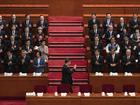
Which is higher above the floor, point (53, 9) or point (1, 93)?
point (53, 9)

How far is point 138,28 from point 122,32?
0.62 meters

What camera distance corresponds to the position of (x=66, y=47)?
12930 millimetres

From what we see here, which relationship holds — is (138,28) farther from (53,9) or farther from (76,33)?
(53,9)

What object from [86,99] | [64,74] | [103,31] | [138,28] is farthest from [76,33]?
[86,99]

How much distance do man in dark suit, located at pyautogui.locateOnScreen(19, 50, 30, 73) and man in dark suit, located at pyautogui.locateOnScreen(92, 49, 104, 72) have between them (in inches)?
66.4

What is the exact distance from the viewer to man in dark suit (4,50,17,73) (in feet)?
37.4

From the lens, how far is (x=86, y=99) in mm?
9133

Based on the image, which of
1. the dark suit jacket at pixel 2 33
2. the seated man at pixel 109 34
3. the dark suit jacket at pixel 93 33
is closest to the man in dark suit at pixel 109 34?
the seated man at pixel 109 34

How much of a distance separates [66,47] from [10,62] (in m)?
2.13

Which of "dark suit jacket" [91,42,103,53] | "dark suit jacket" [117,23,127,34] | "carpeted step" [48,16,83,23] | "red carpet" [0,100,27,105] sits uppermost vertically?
"carpeted step" [48,16,83,23]

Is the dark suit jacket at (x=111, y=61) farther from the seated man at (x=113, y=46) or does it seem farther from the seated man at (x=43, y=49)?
the seated man at (x=43, y=49)

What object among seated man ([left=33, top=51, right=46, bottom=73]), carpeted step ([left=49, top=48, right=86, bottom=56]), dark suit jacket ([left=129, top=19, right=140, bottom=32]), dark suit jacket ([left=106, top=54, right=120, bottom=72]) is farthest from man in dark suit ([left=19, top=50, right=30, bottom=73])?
dark suit jacket ([left=129, top=19, right=140, bottom=32])

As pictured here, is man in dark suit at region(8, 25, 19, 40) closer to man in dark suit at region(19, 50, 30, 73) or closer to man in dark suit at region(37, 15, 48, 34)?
man in dark suit at region(37, 15, 48, 34)

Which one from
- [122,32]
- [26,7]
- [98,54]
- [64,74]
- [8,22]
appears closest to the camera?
[64,74]
